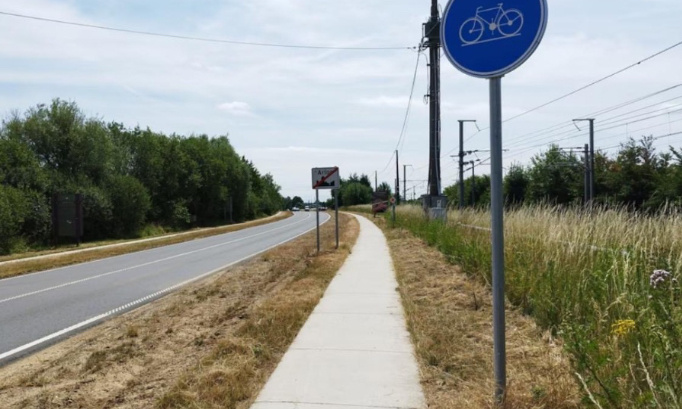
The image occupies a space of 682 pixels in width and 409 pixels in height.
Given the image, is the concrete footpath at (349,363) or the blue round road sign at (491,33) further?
the concrete footpath at (349,363)

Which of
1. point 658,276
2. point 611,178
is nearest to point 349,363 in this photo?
point 658,276

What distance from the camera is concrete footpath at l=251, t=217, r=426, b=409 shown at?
4555 millimetres

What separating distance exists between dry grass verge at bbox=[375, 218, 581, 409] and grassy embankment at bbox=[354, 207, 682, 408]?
0.73 ft

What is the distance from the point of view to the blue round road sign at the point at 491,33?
3564mm

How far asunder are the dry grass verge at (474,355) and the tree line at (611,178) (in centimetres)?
2363

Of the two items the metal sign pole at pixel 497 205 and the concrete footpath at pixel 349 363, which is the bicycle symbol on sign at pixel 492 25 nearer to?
the metal sign pole at pixel 497 205

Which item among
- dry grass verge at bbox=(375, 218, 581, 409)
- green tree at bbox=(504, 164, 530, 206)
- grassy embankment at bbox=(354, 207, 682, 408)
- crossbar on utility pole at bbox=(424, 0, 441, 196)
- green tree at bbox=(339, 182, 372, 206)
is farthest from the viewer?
green tree at bbox=(339, 182, 372, 206)

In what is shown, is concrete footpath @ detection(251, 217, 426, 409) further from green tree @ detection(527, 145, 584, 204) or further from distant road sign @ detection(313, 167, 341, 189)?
green tree @ detection(527, 145, 584, 204)

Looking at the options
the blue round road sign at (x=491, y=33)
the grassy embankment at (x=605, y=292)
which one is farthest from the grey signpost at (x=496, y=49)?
the grassy embankment at (x=605, y=292)

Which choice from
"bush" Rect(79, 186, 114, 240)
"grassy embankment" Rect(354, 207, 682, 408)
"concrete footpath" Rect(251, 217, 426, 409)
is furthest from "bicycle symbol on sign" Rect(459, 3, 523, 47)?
"bush" Rect(79, 186, 114, 240)

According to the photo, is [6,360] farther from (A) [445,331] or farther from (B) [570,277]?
(B) [570,277]

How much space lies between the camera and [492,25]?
373 centimetres

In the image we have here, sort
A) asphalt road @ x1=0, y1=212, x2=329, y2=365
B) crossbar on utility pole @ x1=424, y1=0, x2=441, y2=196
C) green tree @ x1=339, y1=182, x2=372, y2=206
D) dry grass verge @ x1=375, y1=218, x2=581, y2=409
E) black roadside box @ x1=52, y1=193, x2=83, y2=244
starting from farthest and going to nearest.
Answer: green tree @ x1=339, y1=182, x2=372, y2=206 < black roadside box @ x1=52, y1=193, x2=83, y2=244 < crossbar on utility pole @ x1=424, y1=0, x2=441, y2=196 < asphalt road @ x1=0, y1=212, x2=329, y2=365 < dry grass verge @ x1=375, y1=218, x2=581, y2=409

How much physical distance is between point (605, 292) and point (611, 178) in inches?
1913
